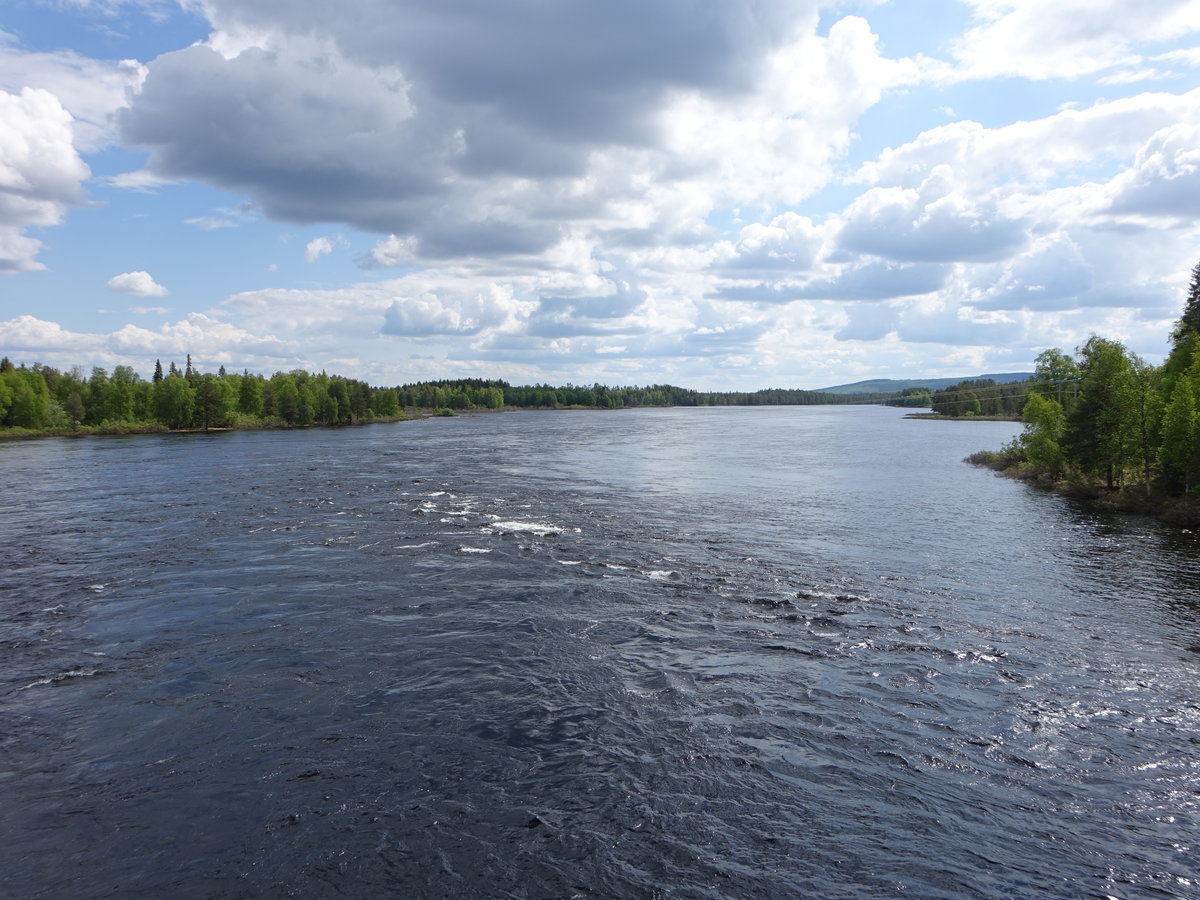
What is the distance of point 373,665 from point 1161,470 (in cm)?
5503

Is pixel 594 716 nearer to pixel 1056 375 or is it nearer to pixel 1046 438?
pixel 1046 438

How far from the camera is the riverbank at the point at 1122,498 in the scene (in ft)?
142

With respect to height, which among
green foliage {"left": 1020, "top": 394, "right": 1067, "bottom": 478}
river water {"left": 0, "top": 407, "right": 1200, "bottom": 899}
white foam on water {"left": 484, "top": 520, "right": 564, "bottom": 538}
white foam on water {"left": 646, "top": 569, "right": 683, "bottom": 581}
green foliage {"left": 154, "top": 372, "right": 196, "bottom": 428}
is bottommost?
river water {"left": 0, "top": 407, "right": 1200, "bottom": 899}

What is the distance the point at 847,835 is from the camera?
11883mm

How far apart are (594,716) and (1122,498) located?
5236 cm

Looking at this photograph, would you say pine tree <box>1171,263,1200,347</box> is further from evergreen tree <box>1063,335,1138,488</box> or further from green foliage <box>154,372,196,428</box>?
green foliage <box>154,372,196,428</box>

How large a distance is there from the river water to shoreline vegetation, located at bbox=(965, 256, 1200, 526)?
12.3 metres

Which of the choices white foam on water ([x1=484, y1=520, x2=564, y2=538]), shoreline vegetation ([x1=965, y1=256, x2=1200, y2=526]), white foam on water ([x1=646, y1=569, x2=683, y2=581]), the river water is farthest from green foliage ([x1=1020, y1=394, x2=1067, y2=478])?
white foam on water ([x1=646, y1=569, x2=683, y2=581])

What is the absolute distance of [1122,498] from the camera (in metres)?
50.5

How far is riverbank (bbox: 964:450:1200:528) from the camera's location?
142ft

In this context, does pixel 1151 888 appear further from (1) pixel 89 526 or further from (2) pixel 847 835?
(1) pixel 89 526

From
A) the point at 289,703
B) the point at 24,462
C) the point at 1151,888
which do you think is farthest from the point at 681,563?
the point at 24,462

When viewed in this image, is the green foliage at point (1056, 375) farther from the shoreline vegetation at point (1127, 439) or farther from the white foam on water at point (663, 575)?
the white foam on water at point (663, 575)

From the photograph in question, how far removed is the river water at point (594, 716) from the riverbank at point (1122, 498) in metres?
10.2
